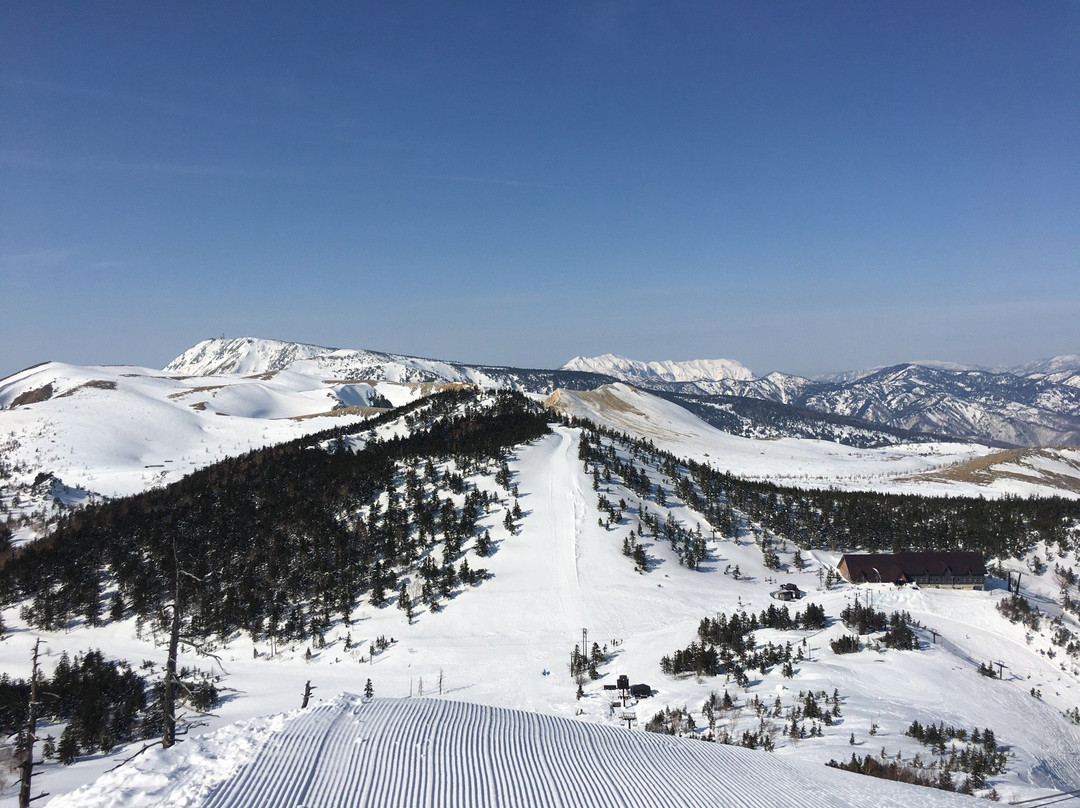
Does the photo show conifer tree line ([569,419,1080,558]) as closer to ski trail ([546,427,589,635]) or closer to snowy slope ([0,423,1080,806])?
ski trail ([546,427,589,635])

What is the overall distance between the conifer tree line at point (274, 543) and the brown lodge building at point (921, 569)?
2710 cm

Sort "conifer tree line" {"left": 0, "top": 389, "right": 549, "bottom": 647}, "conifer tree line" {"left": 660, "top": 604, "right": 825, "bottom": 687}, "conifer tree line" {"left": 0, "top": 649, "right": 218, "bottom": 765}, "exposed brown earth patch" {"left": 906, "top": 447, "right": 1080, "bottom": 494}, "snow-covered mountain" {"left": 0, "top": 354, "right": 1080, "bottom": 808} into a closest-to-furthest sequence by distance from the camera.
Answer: "snow-covered mountain" {"left": 0, "top": 354, "right": 1080, "bottom": 808} < "conifer tree line" {"left": 0, "top": 649, "right": 218, "bottom": 765} < "conifer tree line" {"left": 660, "top": 604, "right": 825, "bottom": 687} < "conifer tree line" {"left": 0, "top": 389, "right": 549, "bottom": 647} < "exposed brown earth patch" {"left": 906, "top": 447, "right": 1080, "bottom": 494}

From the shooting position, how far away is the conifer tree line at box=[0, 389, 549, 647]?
38.8 meters

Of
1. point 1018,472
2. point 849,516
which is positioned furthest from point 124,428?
point 1018,472

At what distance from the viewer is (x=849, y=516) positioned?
5784cm

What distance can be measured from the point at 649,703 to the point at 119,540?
146ft

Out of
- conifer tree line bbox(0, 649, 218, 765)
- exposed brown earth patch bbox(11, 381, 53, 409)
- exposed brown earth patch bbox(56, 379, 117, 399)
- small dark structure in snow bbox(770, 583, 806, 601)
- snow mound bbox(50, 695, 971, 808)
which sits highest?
exposed brown earth patch bbox(56, 379, 117, 399)

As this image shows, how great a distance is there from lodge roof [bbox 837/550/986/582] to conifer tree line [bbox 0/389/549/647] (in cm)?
2705

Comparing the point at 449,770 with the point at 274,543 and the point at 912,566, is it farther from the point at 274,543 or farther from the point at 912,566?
the point at 912,566

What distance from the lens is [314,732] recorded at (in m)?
9.66

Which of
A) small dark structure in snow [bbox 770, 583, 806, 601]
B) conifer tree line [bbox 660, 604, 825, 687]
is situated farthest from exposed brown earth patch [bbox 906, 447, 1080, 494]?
conifer tree line [bbox 660, 604, 825, 687]

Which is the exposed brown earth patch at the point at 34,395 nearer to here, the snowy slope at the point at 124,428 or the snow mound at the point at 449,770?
the snowy slope at the point at 124,428

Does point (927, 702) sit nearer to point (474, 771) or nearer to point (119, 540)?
point (474, 771)

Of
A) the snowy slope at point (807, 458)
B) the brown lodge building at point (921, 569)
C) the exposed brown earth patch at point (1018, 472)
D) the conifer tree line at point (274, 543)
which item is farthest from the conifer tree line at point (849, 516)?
the exposed brown earth patch at point (1018, 472)
